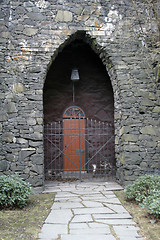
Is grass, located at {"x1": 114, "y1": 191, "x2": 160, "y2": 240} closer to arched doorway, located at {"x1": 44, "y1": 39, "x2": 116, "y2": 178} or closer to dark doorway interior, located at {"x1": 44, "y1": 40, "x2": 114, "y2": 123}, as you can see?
arched doorway, located at {"x1": 44, "y1": 39, "x2": 116, "y2": 178}

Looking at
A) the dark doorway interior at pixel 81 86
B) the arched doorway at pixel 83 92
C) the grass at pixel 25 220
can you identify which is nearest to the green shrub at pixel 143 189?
the grass at pixel 25 220

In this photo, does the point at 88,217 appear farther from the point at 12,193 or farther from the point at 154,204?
the point at 12,193

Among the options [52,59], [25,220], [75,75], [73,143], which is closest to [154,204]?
[25,220]

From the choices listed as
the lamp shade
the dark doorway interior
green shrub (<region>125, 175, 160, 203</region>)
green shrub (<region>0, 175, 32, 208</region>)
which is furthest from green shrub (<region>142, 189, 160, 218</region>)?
the lamp shade

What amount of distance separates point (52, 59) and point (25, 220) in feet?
11.6

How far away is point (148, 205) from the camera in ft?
11.6

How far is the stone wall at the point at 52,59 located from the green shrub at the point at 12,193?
108 centimetres

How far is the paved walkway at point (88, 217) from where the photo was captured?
2.94 metres

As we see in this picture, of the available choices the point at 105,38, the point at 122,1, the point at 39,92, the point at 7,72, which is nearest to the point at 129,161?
the point at 39,92

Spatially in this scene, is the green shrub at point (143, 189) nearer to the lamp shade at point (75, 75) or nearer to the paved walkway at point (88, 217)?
the paved walkway at point (88, 217)

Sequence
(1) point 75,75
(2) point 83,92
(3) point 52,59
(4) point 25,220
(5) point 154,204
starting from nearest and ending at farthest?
(5) point 154,204 < (4) point 25,220 < (3) point 52,59 < (1) point 75,75 < (2) point 83,92

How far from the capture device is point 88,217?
3549 mm

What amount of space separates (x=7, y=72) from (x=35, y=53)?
2.47ft

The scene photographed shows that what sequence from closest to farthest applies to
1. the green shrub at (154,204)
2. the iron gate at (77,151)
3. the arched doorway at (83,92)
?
the green shrub at (154,204) → the iron gate at (77,151) → the arched doorway at (83,92)
